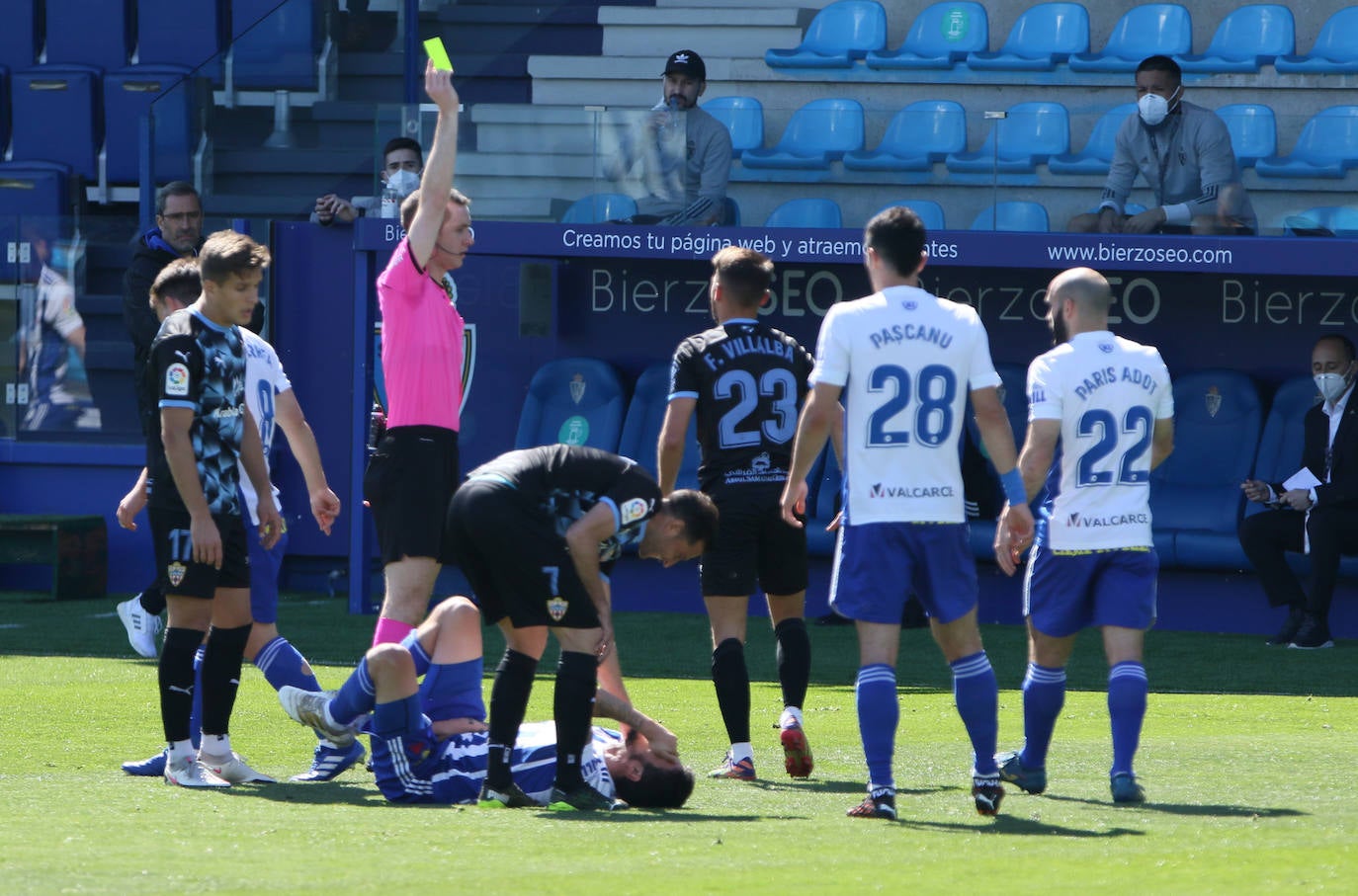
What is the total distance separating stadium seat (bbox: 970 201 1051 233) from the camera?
12.3 metres

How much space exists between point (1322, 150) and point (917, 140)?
8.16ft

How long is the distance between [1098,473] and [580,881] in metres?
2.42

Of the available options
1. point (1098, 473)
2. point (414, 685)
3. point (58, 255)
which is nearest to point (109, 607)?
point (58, 255)

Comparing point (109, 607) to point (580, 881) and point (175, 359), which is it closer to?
point (175, 359)

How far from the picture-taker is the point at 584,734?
229 inches

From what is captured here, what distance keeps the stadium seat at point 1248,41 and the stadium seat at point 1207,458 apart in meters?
2.75

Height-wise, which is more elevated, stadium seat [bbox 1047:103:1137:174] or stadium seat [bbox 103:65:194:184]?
stadium seat [bbox 103:65:194:184]

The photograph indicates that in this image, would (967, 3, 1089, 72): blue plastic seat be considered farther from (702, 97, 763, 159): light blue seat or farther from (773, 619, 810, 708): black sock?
(773, 619, 810, 708): black sock

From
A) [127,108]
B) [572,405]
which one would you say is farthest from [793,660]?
[127,108]

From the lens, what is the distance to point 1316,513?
1142cm

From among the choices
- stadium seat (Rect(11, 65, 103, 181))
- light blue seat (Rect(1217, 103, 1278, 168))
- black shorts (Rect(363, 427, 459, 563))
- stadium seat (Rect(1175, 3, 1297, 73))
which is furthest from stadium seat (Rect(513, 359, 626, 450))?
black shorts (Rect(363, 427, 459, 563))

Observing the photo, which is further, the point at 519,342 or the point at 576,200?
the point at 519,342

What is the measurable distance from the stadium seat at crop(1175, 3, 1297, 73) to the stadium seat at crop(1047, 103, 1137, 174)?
2.52 m

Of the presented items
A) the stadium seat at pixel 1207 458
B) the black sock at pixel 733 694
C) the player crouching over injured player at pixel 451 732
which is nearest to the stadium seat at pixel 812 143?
the stadium seat at pixel 1207 458
